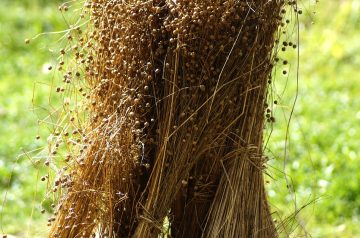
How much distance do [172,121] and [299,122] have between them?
147 inches

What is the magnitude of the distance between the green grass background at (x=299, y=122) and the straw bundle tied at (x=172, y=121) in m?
0.25

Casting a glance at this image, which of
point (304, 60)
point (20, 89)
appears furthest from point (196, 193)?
point (304, 60)

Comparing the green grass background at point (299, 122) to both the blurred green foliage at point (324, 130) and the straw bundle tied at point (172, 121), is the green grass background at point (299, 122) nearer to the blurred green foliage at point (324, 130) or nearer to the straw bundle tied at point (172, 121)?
the blurred green foliage at point (324, 130)

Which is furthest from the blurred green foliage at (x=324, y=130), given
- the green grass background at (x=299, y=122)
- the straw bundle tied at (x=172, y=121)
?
the straw bundle tied at (x=172, y=121)

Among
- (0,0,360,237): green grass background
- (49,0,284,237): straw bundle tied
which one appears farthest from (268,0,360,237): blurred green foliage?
(49,0,284,237): straw bundle tied

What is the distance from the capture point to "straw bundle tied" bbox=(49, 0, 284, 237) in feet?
9.55

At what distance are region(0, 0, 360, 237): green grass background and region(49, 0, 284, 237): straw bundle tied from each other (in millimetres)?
253

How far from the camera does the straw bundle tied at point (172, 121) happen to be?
291 centimetres

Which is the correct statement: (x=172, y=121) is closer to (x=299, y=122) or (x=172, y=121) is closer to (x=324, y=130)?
(x=324, y=130)

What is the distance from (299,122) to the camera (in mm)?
6539

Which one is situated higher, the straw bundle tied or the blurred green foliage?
the blurred green foliage

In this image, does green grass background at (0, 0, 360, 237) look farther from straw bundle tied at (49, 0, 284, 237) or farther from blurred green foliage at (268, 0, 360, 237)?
straw bundle tied at (49, 0, 284, 237)

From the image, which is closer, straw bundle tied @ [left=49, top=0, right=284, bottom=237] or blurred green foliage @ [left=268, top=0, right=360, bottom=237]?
straw bundle tied @ [left=49, top=0, right=284, bottom=237]

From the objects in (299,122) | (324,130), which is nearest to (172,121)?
(324,130)
